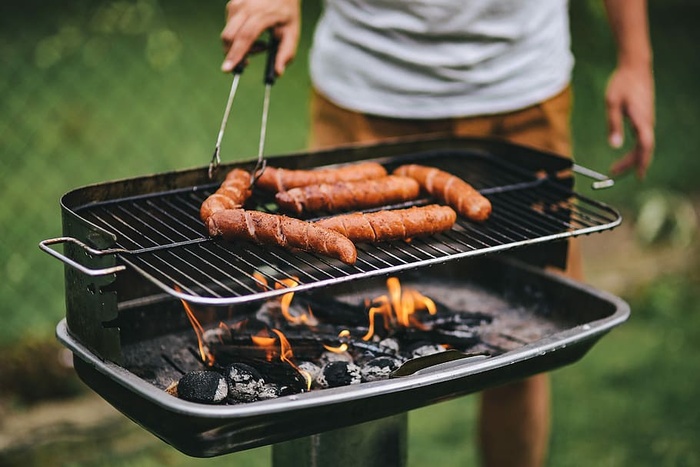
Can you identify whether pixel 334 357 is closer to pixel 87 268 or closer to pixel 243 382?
pixel 243 382

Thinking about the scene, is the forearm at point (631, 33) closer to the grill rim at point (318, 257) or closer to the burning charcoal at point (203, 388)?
the grill rim at point (318, 257)

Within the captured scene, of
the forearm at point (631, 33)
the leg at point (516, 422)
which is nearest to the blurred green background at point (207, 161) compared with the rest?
the leg at point (516, 422)

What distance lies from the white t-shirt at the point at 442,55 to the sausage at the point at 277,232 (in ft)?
3.51

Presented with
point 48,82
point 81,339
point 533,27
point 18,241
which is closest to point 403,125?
point 533,27

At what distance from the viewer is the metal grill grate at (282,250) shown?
2.17 metres

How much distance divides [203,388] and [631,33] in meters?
2.16

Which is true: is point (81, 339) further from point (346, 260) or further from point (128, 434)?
point (128, 434)

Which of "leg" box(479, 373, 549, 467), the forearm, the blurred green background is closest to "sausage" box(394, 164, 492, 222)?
"leg" box(479, 373, 549, 467)

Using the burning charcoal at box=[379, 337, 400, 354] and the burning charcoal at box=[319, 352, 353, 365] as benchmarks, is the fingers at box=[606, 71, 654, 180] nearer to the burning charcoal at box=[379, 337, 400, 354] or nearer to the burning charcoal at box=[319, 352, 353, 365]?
the burning charcoal at box=[379, 337, 400, 354]

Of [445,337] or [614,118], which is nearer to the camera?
[445,337]

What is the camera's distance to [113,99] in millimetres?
7441

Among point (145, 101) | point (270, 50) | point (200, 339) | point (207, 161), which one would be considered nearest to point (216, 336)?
point (200, 339)

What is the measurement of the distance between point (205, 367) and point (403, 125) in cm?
127

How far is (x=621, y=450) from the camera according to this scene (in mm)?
4285
